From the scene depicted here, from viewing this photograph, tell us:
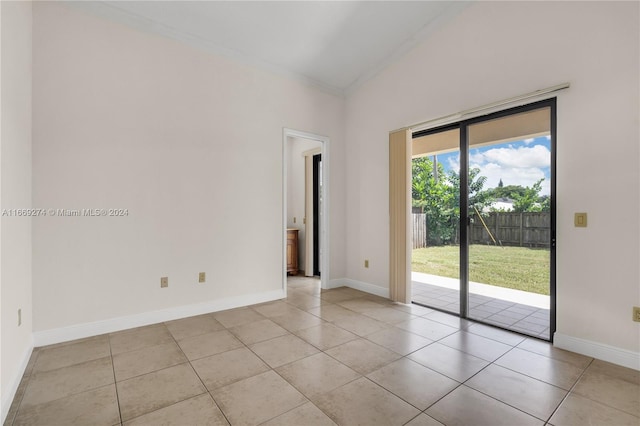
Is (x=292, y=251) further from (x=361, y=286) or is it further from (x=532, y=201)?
(x=532, y=201)

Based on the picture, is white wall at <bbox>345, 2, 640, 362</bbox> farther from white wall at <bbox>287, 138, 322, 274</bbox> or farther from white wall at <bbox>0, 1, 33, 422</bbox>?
white wall at <bbox>0, 1, 33, 422</bbox>

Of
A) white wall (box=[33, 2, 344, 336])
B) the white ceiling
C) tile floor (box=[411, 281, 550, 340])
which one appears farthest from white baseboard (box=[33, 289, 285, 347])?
the white ceiling

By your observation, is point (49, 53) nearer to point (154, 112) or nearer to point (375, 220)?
point (154, 112)

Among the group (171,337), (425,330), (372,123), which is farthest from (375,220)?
(171,337)

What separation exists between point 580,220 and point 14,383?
4.33 metres

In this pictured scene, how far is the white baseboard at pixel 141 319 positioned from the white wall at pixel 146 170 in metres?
0.05

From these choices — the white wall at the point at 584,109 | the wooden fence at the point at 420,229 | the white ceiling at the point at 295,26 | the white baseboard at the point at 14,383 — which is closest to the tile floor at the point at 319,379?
the white baseboard at the point at 14,383

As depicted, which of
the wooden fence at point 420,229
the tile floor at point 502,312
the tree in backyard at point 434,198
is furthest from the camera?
the wooden fence at point 420,229

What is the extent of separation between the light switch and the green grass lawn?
39cm

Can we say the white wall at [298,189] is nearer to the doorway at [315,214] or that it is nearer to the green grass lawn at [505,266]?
the doorway at [315,214]

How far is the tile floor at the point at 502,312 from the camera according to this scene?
3025 mm

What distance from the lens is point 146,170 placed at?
3.17 meters

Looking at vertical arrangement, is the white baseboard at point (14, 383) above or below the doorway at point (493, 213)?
below

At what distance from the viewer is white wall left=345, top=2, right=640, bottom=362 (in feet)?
7.61
